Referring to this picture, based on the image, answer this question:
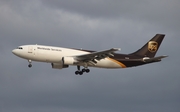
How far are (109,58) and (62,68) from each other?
7.72 metres

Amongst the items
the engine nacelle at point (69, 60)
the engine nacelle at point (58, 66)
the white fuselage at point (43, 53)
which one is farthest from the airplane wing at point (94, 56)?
the engine nacelle at point (58, 66)

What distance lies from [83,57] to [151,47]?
1333cm

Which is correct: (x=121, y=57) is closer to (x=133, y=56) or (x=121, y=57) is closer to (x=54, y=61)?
(x=133, y=56)

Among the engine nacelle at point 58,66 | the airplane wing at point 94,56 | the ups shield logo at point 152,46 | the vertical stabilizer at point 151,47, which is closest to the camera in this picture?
the airplane wing at point 94,56

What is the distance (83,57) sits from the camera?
281 feet

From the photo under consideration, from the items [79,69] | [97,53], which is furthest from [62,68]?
[97,53]

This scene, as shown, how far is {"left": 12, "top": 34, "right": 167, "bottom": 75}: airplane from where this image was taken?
275 ft

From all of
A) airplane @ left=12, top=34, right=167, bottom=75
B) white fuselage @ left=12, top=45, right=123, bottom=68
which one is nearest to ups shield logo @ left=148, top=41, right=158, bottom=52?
airplane @ left=12, top=34, right=167, bottom=75

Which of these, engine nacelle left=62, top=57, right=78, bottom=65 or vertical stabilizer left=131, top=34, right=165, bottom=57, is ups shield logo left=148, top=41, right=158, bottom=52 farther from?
engine nacelle left=62, top=57, right=78, bottom=65

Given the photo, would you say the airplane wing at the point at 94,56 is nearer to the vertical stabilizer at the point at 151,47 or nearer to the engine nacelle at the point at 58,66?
the engine nacelle at the point at 58,66

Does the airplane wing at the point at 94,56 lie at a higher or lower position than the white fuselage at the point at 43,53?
lower

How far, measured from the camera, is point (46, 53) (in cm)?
8369

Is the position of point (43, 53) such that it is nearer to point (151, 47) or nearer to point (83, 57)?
point (83, 57)

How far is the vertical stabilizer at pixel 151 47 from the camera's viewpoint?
3610 inches
